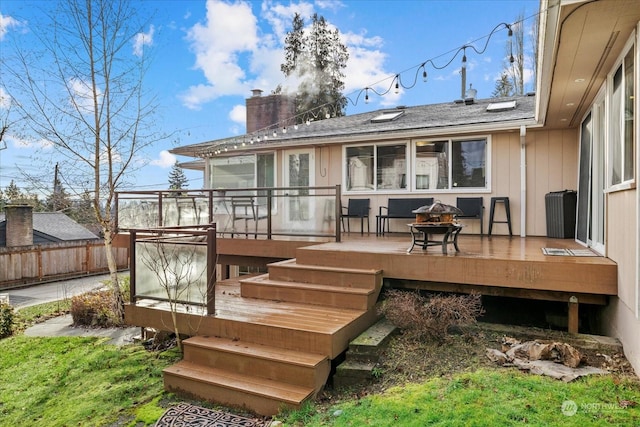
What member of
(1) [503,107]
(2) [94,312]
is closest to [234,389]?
(2) [94,312]

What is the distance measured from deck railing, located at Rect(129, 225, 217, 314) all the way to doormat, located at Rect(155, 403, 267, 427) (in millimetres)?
1077

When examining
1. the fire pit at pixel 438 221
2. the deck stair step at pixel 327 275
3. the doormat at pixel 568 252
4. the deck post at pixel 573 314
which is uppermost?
the fire pit at pixel 438 221

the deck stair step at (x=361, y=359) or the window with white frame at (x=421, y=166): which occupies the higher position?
the window with white frame at (x=421, y=166)

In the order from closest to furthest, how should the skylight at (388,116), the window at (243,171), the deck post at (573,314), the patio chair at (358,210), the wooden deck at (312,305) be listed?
1. the wooden deck at (312,305)
2. the deck post at (573,314)
3. the patio chair at (358,210)
4. the skylight at (388,116)
5. the window at (243,171)

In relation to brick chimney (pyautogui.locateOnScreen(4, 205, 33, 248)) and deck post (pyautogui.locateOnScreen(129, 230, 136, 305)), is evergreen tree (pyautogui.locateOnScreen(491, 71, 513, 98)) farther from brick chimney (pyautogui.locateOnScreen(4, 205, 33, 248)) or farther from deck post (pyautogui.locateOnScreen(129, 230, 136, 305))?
brick chimney (pyautogui.locateOnScreen(4, 205, 33, 248))

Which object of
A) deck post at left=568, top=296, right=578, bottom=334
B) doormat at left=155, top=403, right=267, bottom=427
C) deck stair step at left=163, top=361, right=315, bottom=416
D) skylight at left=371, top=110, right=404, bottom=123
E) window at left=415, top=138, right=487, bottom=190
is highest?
skylight at left=371, top=110, right=404, bottom=123

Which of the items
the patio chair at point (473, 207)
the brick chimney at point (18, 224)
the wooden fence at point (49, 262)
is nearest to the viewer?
the patio chair at point (473, 207)

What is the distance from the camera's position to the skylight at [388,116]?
32.0ft

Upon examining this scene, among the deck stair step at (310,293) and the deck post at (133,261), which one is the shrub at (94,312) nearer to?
the deck post at (133,261)

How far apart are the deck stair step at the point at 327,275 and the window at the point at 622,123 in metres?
Answer: 2.58

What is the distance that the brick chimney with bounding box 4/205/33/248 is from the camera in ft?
54.1

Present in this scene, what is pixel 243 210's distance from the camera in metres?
7.76

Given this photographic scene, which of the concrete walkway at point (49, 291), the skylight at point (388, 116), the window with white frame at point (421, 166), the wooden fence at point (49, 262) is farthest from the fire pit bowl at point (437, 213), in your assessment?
the wooden fence at point (49, 262)

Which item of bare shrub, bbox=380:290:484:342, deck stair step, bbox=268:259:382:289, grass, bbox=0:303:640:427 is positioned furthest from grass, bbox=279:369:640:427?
deck stair step, bbox=268:259:382:289
